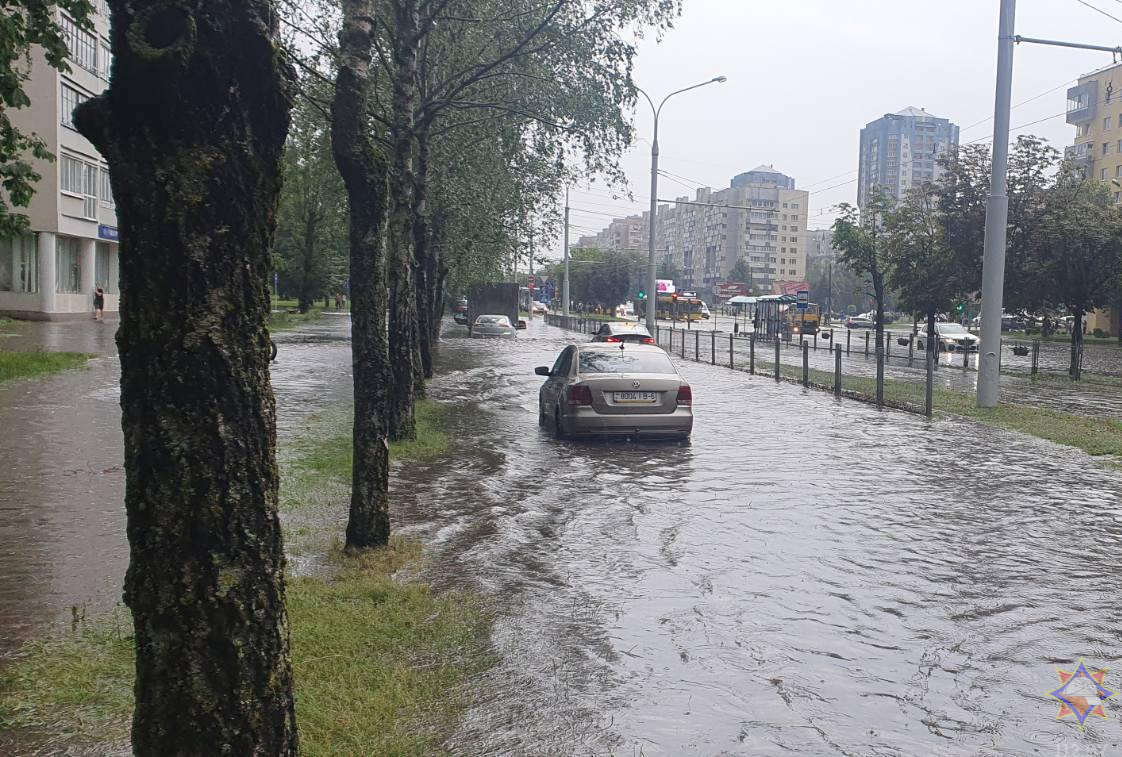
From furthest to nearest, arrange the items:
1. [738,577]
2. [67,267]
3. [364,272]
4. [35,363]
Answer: [67,267]
[35,363]
[364,272]
[738,577]

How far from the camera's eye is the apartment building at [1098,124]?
87000 mm

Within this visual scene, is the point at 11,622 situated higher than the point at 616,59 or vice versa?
the point at 616,59

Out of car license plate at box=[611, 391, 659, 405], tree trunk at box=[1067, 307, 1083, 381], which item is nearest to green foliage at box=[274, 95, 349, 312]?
tree trunk at box=[1067, 307, 1083, 381]

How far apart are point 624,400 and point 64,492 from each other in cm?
726

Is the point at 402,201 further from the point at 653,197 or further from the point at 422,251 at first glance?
the point at 653,197

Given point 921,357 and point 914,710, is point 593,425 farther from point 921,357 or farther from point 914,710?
point 921,357

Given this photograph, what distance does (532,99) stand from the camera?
59.7 ft

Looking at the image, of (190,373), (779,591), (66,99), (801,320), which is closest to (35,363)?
(779,591)

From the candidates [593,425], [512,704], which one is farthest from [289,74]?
[593,425]

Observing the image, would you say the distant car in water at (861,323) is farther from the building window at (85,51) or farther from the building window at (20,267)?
the building window at (20,267)

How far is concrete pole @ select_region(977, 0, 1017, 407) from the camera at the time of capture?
19.6m

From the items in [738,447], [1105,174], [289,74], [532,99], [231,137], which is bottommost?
[738,447]

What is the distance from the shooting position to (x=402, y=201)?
12156 mm

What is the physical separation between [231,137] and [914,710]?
3960mm
